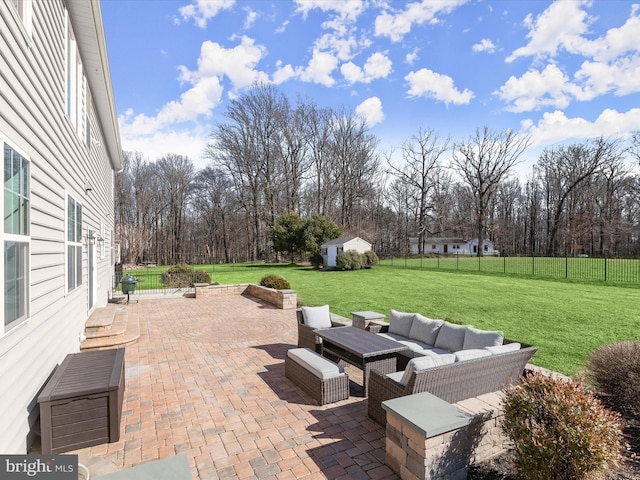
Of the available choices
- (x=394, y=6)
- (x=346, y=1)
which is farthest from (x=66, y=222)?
(x=394, y=6)

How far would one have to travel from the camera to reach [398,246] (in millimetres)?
48719

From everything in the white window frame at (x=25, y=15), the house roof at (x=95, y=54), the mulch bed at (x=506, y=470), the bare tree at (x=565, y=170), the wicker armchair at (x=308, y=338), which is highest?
the bare tree at (x=565, y=170)

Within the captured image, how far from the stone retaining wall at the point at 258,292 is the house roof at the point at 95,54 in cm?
646

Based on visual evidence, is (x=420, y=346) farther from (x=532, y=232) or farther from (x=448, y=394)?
(x=532, y=232)

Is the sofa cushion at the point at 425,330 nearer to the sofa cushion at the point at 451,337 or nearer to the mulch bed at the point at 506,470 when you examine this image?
the sofa cushion at the point at 451,337

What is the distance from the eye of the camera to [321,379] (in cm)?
429

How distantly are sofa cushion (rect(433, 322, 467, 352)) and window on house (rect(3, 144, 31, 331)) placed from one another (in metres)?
4.99

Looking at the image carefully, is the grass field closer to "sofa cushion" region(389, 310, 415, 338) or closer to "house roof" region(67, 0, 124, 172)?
"sofa cushion" region(389, 310, 415, 338)

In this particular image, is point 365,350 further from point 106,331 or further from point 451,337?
point 106,331

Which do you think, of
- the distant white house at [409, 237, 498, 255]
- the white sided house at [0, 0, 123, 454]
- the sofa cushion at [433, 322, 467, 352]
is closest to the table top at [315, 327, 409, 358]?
the sofa cushion at [433, 322, 467, 352]

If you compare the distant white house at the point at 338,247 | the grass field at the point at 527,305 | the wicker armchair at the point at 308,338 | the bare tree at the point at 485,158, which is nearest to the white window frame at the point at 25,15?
the wicker armchair at the point at 308,338

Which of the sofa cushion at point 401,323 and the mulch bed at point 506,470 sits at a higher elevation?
→ the sofa cushion at point 401,323

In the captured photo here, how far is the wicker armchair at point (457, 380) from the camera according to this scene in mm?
3352

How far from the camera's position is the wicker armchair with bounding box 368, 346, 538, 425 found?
3352mm
